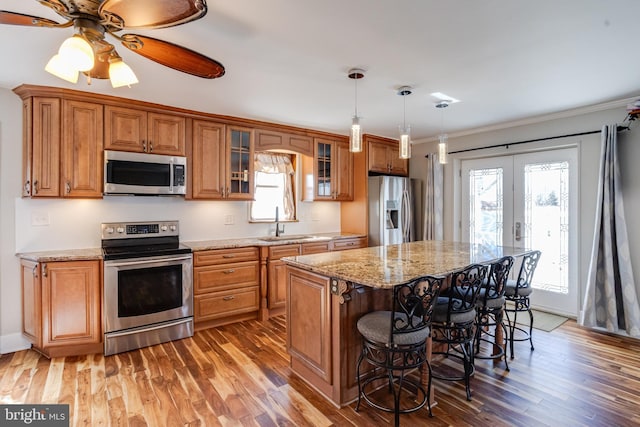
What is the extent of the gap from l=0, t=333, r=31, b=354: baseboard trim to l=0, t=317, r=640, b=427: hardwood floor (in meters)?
0.09

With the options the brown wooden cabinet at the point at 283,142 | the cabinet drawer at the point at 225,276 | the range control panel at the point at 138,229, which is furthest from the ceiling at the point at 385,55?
the cabinet drawer at the point at 225,276

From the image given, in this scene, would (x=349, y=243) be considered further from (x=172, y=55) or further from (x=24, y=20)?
(x=24, y=20)

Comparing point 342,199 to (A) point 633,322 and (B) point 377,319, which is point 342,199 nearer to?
(B) point 377,319

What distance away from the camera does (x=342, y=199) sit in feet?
16.8

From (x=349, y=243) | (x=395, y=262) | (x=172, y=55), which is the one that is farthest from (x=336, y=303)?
(x=349, y=243)

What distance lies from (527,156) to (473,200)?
930mm

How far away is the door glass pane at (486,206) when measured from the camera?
15.1 ft

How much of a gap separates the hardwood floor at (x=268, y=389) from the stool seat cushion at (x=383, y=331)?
558 millimetres

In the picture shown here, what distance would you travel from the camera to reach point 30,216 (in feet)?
10.5

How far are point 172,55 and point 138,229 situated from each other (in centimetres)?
249

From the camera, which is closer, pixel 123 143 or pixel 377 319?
pixel 377 319

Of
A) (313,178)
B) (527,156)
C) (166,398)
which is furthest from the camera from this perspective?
(313,178)

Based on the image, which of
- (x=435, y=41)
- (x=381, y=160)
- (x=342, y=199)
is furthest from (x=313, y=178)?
(x=435, y=41)

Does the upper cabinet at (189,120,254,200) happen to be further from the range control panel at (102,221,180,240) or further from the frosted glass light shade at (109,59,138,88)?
the frosted glass light shade at (109,59,138,88)
